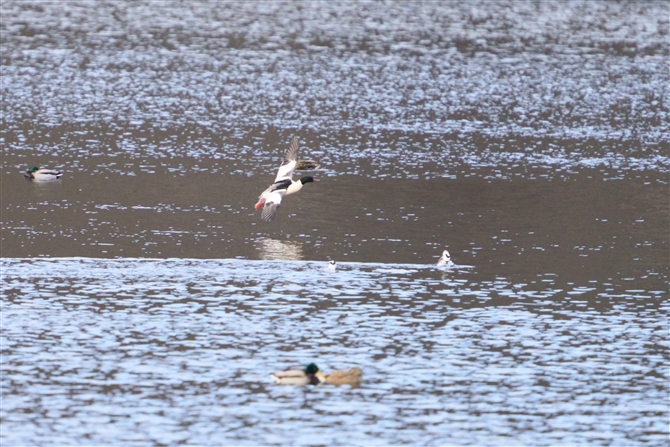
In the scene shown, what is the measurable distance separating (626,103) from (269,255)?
28.5 metres

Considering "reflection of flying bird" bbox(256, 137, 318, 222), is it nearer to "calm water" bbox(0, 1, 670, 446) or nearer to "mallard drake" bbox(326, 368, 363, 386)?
"calm water" bbox(0, 1, 670, 446)

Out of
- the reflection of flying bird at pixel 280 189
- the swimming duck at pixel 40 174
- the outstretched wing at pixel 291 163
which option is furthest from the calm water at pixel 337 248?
the outstretched wing at pixel 291 163

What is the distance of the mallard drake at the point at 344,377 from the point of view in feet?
65.5

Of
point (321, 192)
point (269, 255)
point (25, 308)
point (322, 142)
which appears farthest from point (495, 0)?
point (25, 308)

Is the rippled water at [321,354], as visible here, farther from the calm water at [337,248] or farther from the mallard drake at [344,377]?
the mallard drake at [344,377]

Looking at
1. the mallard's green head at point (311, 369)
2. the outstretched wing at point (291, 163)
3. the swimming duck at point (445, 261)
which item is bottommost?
the mallard's green head at point (311, 369)

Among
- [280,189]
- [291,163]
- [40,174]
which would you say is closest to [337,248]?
[280,189]

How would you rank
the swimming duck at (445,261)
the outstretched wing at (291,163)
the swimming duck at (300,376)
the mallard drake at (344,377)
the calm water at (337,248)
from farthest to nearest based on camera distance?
the outstretched wing at (291,163) < the swimming duck at (445,261) < the mallard drake at (344,377) < the swimming duck at (300,376) < the calm water at (337,248)

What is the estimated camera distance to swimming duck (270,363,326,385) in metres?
19.8

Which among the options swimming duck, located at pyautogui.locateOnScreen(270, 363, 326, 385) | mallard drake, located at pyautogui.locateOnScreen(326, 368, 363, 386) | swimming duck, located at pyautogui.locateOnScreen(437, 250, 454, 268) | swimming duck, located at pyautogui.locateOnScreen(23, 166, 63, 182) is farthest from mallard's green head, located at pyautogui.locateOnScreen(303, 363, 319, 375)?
swimming duck, located at pyautogui.locateOnScreen(23, 166, 63, 182)

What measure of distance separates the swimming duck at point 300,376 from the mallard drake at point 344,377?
147mm

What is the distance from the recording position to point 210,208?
34344 mm

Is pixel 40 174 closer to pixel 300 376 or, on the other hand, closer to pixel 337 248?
pixel 337 248

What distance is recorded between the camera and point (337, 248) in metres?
29.8
